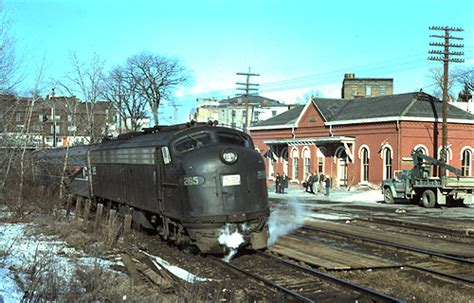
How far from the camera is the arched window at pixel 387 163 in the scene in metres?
36.2

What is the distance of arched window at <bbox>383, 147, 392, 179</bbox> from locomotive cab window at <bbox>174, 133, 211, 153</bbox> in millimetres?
26956

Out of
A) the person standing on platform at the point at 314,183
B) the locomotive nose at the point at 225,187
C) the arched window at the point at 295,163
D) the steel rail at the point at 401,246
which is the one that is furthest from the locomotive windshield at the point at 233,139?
the arched window at the point at 295,163

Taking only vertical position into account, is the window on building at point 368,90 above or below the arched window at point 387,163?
above

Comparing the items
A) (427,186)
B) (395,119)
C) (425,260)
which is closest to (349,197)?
(395,119)

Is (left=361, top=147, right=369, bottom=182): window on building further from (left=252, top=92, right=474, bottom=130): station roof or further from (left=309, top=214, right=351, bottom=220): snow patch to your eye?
(left=309, top=214, right=351, bottom=220): snow patch

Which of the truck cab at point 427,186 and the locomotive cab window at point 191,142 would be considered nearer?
the locomotive cab window at point 191,142

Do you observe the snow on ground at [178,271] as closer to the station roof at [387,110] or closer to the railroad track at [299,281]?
the railroad track at [299,281]

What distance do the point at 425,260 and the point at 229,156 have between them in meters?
4.86

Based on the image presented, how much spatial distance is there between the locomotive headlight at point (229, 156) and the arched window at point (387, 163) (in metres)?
27.1

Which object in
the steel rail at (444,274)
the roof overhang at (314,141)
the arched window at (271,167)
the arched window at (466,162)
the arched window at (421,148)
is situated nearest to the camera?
the steel rail at (444,274)

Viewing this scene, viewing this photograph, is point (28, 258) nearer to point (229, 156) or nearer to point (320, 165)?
point (229, 156)

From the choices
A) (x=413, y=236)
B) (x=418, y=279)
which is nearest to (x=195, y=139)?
(x=418, y=279)

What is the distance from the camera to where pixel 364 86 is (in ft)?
210

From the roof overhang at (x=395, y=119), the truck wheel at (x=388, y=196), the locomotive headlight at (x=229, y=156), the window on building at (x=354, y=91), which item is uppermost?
the window on building at (x=354, y=91)
